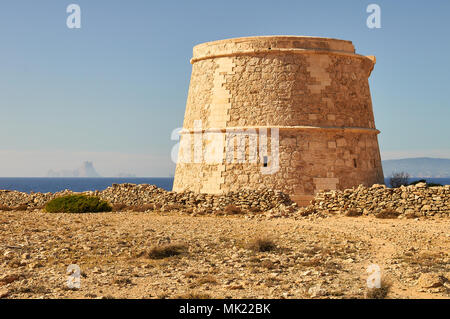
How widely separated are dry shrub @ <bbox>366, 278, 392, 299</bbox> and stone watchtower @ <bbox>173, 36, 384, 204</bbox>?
9.86 meters

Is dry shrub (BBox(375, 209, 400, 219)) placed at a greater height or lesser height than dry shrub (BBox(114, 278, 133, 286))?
greater

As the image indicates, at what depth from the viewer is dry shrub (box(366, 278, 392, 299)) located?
6.65 meters

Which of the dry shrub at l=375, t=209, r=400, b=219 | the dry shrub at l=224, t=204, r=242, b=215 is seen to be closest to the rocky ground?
the dry shrub at l=375, t=209, r=400, b=219

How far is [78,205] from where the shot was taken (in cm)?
1717

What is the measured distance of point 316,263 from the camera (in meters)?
8.65

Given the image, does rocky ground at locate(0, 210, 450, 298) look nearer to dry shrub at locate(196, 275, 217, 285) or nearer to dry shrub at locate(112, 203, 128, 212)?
dry shrub at locate(196, 275, 217, 285)

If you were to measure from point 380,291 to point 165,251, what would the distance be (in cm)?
415

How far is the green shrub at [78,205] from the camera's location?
17.1 meters

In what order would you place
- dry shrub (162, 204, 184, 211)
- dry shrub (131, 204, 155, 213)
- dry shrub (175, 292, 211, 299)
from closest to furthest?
dry shrub (175, 292, 211, 299)
dry shrub (162, 204, 184, 211)
dry shrub (131, 204, 155, 213)

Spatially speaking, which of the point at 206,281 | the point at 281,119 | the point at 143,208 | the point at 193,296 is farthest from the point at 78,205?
the point at 193,296
